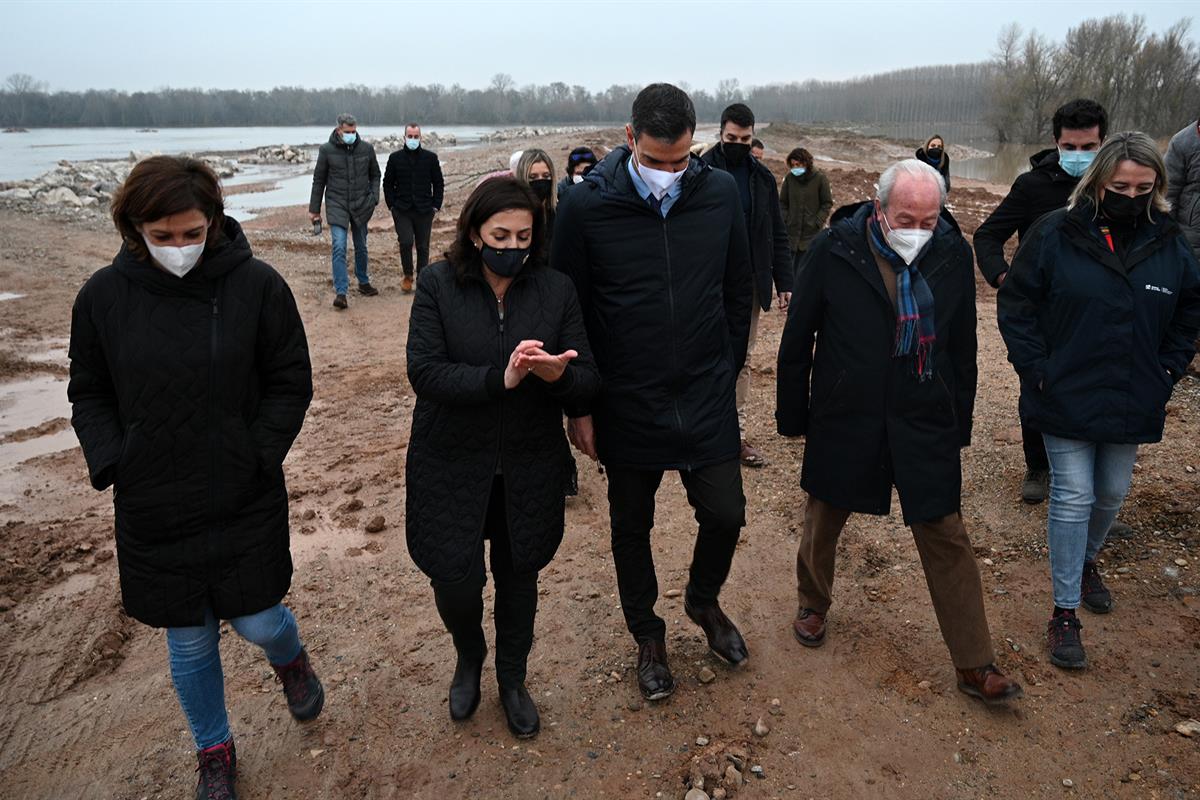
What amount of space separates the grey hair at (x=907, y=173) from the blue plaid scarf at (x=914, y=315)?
A: 145mm

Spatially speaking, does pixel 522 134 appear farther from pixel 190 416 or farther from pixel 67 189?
pixel 190 416

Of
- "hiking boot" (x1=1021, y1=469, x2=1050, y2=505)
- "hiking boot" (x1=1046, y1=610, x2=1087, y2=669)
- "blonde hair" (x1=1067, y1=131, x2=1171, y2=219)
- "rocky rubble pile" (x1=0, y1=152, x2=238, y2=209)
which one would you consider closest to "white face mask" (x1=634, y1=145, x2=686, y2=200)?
"blonde hair" (x1=1067, y1=131, x2=1171, y2=219)

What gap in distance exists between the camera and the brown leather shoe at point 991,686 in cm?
301

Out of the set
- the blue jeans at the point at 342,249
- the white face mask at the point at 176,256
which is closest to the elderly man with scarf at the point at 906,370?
the white face mask at the point at 176,256

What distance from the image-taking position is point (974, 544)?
4328 millimetres

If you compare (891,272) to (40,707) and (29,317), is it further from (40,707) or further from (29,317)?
(29,317)

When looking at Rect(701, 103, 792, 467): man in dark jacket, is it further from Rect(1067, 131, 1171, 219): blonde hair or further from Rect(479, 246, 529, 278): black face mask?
Rect(479, 246, 529, 278): black face mask

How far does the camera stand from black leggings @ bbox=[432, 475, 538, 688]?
9.27 ft

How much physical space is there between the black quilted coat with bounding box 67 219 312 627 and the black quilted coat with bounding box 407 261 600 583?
40 cm

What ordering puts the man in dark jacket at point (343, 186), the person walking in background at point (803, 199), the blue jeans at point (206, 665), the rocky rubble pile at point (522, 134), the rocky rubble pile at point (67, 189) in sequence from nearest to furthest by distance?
the blue jeans at point (206, 665)
the person walking in background at point (803, 199)
the man in dark jacket at point (343, 186)
the rocky rubble pile at point (67, 189)
the rocky rubble pile at point (522, 134)

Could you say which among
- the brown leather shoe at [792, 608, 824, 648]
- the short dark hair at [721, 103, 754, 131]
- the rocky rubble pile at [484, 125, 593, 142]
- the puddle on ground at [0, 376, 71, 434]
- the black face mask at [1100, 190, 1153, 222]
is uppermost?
the rocky rubble pile at [484, 125, 593, 142]

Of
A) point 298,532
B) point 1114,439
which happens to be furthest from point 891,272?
point 298,532

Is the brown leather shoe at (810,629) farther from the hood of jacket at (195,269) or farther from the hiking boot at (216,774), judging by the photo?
the hood of jacket at (195,269)

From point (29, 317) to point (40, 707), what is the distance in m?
7.59
